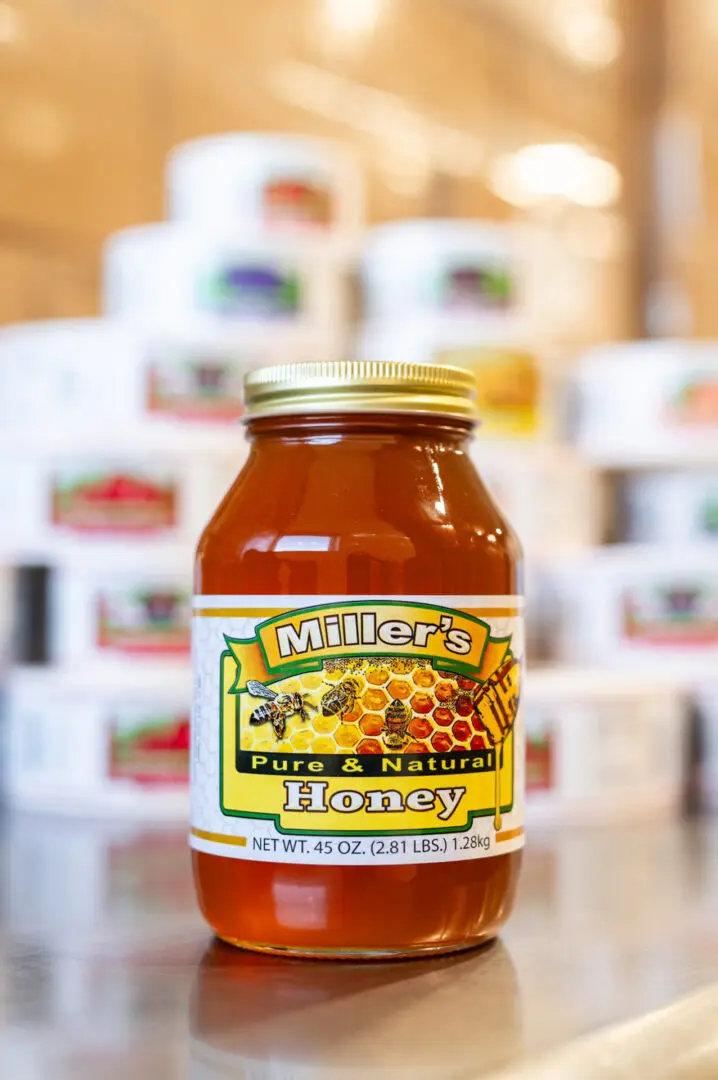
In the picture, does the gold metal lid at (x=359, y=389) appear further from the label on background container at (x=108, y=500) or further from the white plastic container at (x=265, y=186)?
the white plastic container at (x=265, y=186)

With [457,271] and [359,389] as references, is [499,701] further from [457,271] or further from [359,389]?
[457,271]

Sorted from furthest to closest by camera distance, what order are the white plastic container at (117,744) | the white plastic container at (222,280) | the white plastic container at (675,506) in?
the white plastic container at (675,506) < the white plastic container at (222,280) < the white plastic container at (117,744)

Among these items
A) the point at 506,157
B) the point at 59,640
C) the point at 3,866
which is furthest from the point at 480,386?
the point at 506,157

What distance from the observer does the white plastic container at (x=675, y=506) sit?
136cm

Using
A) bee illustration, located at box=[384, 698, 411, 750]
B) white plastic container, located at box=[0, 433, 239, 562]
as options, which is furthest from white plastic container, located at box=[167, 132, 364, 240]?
bee illustration, located at box=[384, 698, 411, 750]

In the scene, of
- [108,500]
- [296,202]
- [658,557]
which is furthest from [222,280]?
[658,557]

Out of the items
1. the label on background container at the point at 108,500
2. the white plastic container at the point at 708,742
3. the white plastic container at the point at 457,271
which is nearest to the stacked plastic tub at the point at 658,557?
the white plastic container at the point at 708,742

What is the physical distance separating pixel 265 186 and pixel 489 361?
275 mm

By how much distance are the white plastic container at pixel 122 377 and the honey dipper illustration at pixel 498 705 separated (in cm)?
57

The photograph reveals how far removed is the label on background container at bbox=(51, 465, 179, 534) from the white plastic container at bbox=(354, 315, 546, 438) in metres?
0.26

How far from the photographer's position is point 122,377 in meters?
1.17

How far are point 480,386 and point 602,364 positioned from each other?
0.55ft

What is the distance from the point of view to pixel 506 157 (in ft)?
6.56

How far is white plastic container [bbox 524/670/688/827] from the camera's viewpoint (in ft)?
3.67
